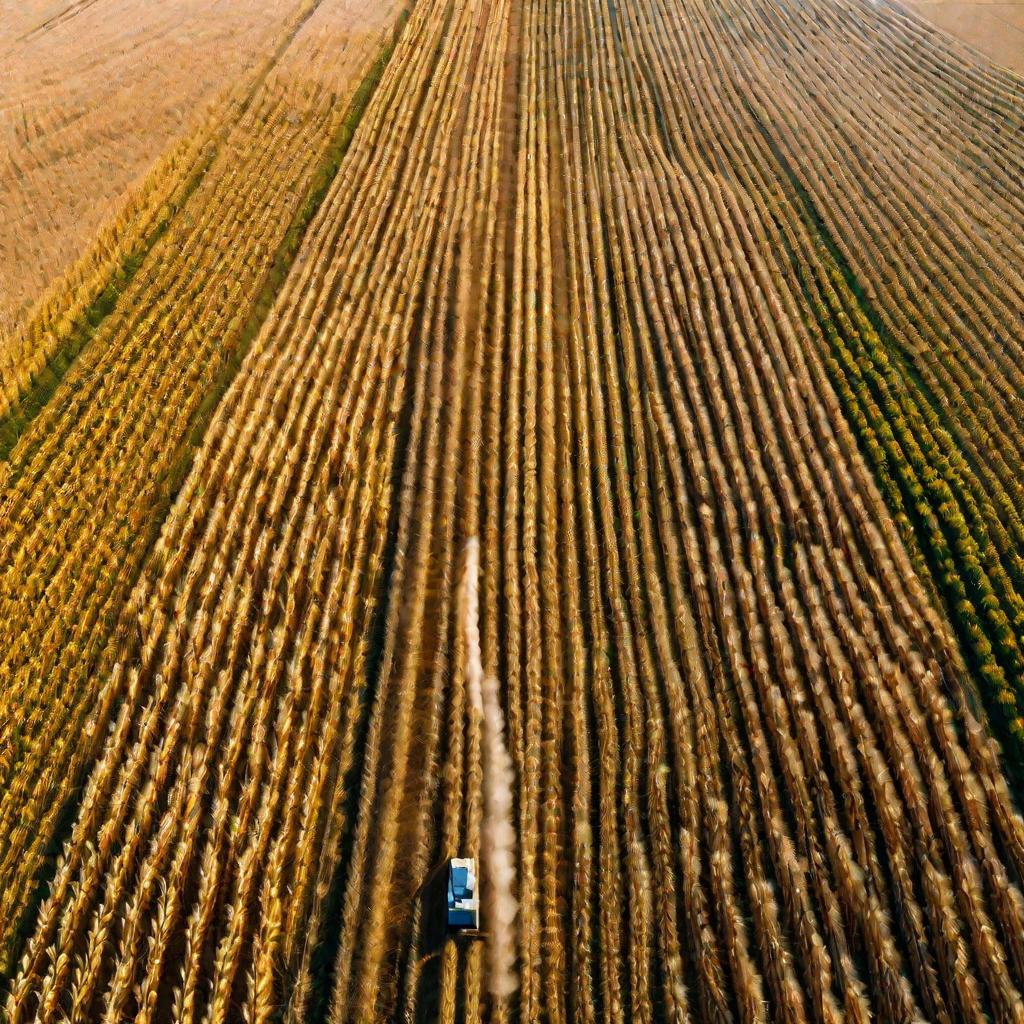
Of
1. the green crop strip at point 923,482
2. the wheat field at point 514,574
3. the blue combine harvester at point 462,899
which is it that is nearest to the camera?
the blue combine harvester at point 462,899

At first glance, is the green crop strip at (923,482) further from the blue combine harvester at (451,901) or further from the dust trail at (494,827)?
the blue combine harvester at (451,901)

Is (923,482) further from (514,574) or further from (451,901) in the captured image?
(451,901)

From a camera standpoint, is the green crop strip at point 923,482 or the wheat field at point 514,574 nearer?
the wheat field at point 514,574

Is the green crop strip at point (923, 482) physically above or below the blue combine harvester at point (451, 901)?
above

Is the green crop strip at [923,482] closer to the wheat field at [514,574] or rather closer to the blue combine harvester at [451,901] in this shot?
the wheat field at [514,574]

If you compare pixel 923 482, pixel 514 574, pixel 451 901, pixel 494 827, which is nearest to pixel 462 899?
pixel 451 901

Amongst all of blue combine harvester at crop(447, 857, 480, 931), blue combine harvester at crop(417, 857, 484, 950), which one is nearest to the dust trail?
blue combine harvester at crop(417, 857, 484, 950)

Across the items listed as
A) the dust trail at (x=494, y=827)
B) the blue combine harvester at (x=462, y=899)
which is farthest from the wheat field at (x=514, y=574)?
the blue combine harvester at (x=462, y=899)

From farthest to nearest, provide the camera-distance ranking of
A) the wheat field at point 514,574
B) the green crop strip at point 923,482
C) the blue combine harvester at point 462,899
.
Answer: the green crop strip at point 923,482 < the wheat field at point 514,574 < the blue combine harvester at point 462,899

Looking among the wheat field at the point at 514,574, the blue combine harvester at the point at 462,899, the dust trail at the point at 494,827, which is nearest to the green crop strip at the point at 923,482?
the wheat field at the point at 514,574

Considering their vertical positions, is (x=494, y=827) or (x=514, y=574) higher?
(x=514, y=574)
